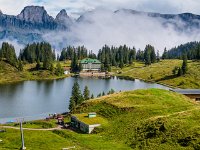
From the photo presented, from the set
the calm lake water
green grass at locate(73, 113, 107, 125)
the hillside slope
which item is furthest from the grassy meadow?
the calm lake water

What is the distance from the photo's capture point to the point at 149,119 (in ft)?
254

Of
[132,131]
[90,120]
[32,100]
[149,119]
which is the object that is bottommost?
[32,100]

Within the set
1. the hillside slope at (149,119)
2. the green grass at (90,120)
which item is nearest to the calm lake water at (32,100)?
the green grass at (90,120)

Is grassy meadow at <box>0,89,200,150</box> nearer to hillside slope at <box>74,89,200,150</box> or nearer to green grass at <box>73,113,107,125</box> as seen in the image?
hillside slope at <box>74,89,200,150</box>

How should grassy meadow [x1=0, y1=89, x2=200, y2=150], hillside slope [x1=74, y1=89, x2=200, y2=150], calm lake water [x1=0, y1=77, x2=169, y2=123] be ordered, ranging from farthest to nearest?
calm lake water [x1=0, y1=77, x2=169, y2=123], grassy meadow [x1=0, y1=89, x2=200, y2=150], hillside slope [x1=74, y1=89, x2=200, y2=150]

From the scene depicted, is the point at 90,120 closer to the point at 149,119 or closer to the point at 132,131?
the point at 132,131

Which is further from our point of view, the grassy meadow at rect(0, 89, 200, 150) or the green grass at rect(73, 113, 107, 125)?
the green grass at rect(73, 113, 107, 125)

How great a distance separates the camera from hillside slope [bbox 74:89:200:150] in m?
65.4

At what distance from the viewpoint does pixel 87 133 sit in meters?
80.1

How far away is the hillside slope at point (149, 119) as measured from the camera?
65438mm

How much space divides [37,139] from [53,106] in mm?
58483

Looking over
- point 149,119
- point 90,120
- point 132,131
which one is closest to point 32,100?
point 90,120

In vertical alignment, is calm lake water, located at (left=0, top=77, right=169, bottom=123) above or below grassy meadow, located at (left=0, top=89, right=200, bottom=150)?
below

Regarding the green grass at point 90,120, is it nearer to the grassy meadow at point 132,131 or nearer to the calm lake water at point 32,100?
the grassy meadow at point 132,131
